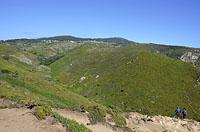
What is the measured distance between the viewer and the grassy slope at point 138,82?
102 meters

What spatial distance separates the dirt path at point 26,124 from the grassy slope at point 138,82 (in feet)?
152

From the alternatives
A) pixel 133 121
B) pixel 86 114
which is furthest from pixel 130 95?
pixel 86 114

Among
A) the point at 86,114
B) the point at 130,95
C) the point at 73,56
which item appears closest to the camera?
the point at 86,114

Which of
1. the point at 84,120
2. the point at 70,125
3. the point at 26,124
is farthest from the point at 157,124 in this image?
the point at 26,124

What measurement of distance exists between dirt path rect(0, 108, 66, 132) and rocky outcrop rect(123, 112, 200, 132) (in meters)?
19.1

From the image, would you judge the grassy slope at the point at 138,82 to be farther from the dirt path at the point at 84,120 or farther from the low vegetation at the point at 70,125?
the low vegetation at the point at 70,125

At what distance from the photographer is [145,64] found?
13100 cm

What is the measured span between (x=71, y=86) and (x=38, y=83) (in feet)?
143

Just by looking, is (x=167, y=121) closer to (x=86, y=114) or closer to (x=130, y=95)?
(x=86, y=114)

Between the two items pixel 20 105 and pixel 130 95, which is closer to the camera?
pixel 20 105

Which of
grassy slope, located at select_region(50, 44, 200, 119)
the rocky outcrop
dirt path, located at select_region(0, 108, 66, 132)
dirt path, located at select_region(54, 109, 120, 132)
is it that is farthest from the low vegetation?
grassy slope, located at select_region(50, 44, 200, 119)

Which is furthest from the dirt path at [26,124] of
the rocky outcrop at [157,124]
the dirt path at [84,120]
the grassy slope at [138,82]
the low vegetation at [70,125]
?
the grassy slope at [138,82]

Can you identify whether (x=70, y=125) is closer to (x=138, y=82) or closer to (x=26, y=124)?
(x=26, y=124)

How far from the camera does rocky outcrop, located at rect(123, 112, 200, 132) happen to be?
59772 mm
